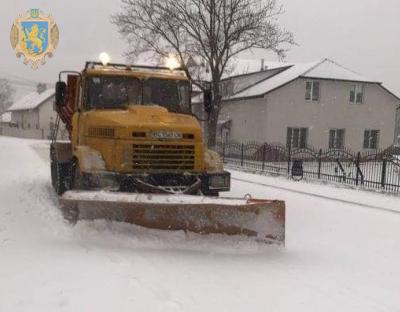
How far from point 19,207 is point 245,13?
2224 centimetres

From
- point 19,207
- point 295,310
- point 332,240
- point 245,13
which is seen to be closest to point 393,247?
point 332,240

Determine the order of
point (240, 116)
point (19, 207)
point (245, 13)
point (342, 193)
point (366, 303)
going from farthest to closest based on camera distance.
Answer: point (240, 116), point (245, 13), point (342, 193), point (19, 207), point (366, 303)

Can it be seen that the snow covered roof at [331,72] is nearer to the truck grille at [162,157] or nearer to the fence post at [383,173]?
the fence post at [383,173]

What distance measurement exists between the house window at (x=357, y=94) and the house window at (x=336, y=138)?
214 centimetres

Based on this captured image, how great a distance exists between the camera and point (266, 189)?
638 inches

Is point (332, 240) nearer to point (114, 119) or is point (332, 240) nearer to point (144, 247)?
point (144, 247)

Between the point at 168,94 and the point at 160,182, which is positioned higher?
the point at 168,94

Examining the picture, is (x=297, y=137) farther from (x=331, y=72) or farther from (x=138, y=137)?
(x=138, y=137)

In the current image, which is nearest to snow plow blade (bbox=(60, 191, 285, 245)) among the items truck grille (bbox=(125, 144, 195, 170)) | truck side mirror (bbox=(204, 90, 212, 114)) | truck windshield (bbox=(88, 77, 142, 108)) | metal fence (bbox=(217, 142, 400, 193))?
truck grille (bbox=(125, 144, 195, 170))

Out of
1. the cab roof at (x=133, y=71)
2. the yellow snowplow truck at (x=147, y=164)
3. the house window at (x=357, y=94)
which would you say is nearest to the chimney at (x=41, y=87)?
the house window at (x=357, y=94)

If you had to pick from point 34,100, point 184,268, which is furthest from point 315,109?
point 34,100

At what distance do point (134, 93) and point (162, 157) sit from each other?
1680 millimetres

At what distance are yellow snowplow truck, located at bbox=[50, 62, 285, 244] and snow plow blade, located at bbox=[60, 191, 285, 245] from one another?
1cm

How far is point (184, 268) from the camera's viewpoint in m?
6.26
